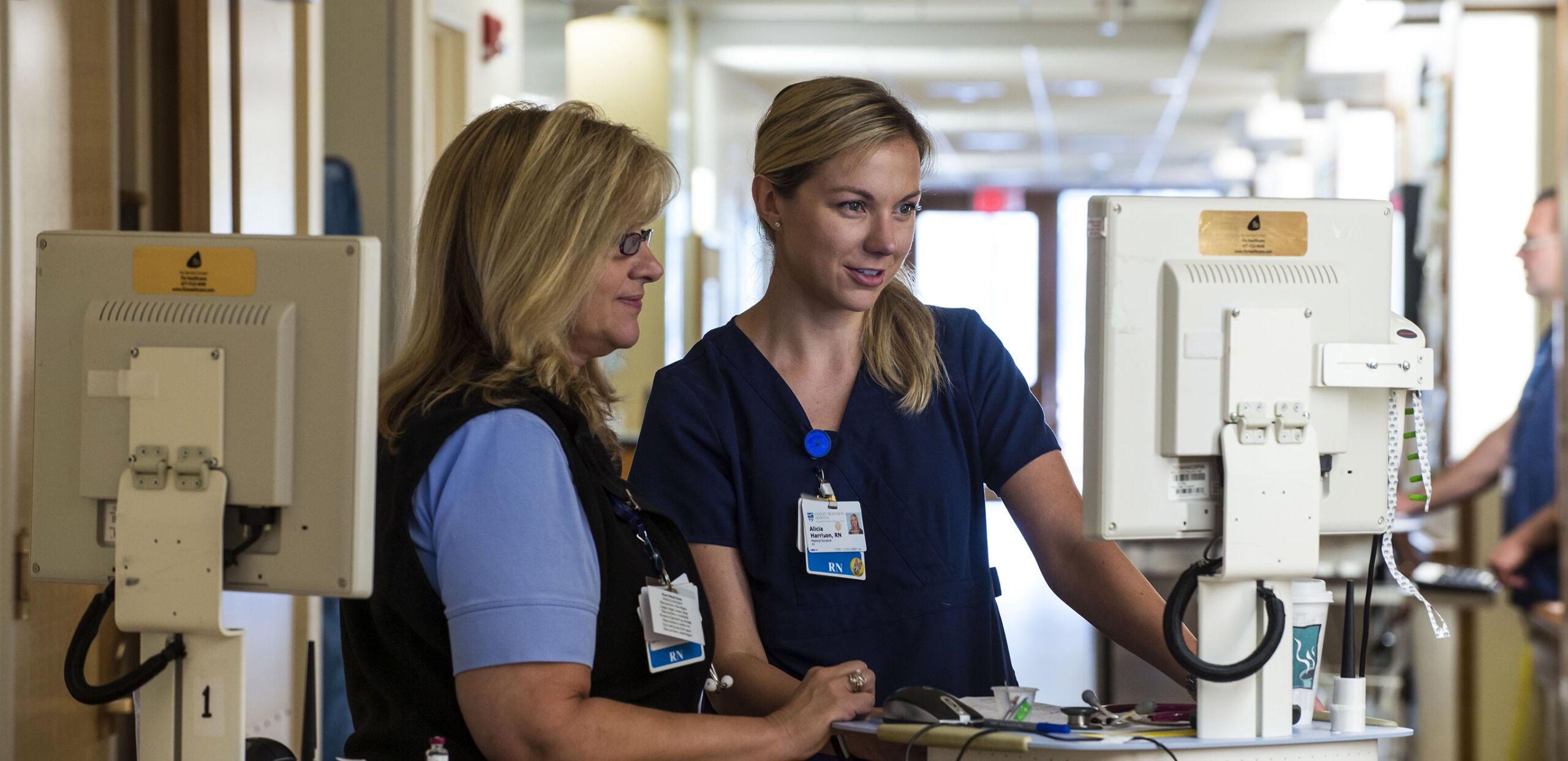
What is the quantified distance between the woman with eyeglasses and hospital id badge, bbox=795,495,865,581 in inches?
9.2

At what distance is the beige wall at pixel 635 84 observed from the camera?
7496mm

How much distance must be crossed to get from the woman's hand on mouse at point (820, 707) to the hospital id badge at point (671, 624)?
0.39 ft

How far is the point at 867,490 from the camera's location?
2.00 meters

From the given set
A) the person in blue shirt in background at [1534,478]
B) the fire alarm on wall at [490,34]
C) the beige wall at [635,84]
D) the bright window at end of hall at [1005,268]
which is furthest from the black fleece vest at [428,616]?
the bright window at end of hall at [1005,268]

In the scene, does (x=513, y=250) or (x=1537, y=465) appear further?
(x=1537, y=465)

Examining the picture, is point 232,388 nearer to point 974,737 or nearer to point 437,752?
point 437,752

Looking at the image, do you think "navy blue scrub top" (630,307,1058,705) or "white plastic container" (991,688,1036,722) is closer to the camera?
"white plastic container" (991,688,1036,722)

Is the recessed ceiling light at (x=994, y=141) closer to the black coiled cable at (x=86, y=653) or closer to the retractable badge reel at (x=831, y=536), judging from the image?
the retractable badge reel at (x=831, y=536)

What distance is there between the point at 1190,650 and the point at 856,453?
0.61 meters

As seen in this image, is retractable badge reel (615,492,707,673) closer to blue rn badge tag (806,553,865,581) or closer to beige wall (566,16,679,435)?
blue rn badge tag (806,553,865,581)

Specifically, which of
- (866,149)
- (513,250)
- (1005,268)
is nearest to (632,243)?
(513,250)

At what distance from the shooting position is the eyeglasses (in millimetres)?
1644

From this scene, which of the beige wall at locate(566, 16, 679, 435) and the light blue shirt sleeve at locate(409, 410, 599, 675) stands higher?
the beige wall at locate(566, 16, 679, 435)

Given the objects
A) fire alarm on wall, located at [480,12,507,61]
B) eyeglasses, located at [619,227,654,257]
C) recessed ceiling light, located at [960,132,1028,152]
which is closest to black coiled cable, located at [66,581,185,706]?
eyeglasses, located at [619,227,654,257]
